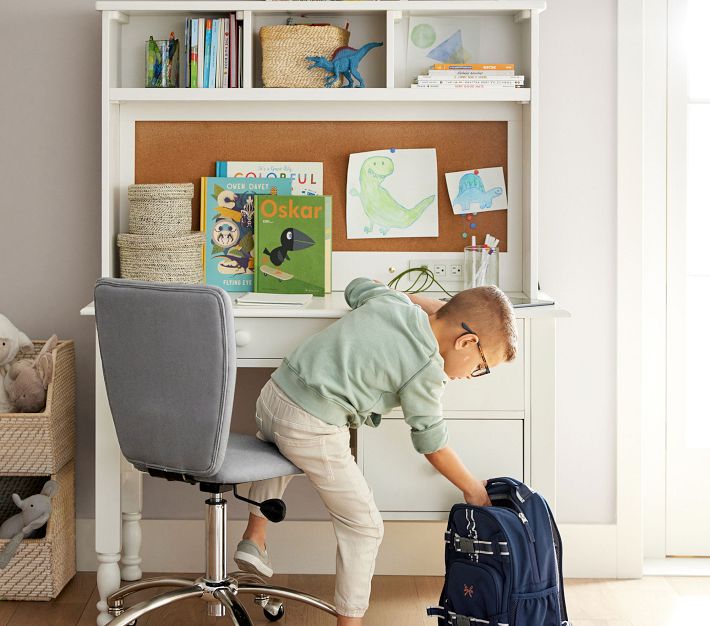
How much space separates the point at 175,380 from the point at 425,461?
703 millimetres

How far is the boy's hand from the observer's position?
7.36ft

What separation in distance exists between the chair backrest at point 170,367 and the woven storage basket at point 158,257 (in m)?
0.54

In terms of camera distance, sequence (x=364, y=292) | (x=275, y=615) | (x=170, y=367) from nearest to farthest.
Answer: (x=170, y=367) < (x=364, y=292) < (x=275, y=615)

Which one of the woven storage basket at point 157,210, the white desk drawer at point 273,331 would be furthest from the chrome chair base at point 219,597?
the woven storage basket at point 157,210

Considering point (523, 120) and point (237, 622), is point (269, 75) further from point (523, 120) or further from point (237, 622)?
point (237, 622)

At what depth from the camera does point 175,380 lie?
1.99 metres

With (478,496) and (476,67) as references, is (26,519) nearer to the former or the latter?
(478,496)

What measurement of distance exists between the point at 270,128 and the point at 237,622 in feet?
4.50

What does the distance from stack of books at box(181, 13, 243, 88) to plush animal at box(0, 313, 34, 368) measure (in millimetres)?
818

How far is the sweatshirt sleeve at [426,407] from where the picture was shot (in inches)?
81.8

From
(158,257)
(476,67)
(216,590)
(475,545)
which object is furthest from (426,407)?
(476,67)

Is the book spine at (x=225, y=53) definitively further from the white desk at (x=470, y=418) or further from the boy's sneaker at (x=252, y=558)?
the boy's sneaker at (x=252, y=558)

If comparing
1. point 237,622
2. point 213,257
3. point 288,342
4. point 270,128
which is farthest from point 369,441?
point 270,128

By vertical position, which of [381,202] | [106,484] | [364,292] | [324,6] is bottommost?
[106,484]
